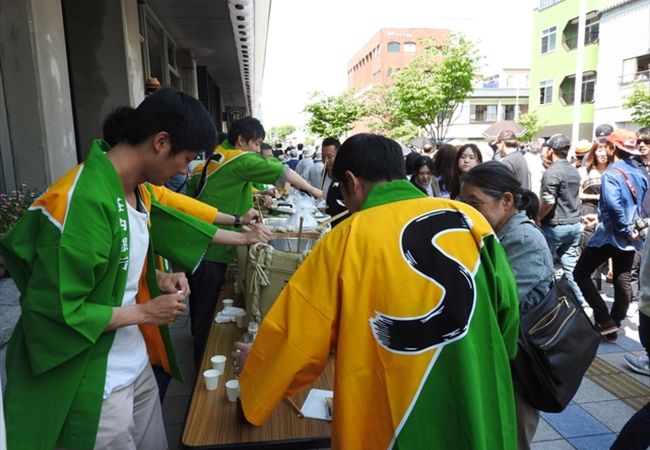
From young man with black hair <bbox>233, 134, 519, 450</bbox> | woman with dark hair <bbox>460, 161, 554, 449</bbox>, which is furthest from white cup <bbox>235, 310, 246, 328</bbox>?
woman with dark hair <bbox>460, 161, 554, 449</bbox>

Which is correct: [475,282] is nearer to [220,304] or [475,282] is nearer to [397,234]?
[397,234]

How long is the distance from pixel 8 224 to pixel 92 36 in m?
3.31

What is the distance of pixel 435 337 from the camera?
1.27m

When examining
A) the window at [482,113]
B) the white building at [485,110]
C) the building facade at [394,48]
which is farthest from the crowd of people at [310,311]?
the building facade at [394,48]

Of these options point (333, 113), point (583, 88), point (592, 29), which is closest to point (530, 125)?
point (583, 88)

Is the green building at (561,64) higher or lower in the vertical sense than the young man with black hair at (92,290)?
higher

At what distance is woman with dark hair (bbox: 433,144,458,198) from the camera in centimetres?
530

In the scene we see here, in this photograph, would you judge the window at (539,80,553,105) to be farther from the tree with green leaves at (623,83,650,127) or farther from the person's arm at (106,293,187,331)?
the person's arm at (106,293,187,331)

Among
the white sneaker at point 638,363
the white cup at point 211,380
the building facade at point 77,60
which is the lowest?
the white sneaker at point 638,363

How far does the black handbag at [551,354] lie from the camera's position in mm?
1832

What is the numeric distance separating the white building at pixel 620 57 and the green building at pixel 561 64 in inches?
44.2

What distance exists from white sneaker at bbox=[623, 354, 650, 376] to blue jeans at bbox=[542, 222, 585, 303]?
2.98 ft

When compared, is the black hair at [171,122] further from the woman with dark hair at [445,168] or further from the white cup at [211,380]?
the woman with dark hair at [445,168]

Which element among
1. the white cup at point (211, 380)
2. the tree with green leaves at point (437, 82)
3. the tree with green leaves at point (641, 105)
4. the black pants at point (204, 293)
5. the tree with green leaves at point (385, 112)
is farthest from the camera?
the tree with green leaves at point (385, 112)
